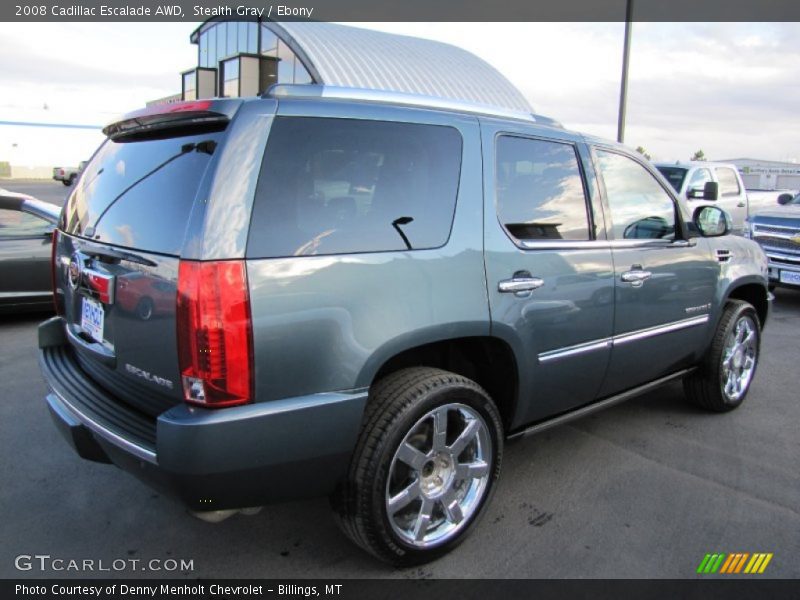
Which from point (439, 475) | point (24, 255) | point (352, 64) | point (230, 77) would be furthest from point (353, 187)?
point (230, 77)

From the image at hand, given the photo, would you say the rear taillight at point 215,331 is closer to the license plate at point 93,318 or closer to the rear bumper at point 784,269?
the license plate at point 93,318

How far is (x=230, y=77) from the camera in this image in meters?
30.5

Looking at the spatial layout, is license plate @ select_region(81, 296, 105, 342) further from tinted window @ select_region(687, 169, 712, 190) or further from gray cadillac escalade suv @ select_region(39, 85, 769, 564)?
tinted window @ select_region(687, 169, 712, 190)

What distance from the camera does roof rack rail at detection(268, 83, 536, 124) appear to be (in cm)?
238

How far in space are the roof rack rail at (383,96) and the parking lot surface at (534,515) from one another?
6.40 feet

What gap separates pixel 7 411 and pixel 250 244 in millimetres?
3249

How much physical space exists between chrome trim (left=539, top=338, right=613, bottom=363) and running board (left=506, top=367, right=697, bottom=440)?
37cm

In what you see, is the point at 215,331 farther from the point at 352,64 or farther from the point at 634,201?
the point at 352,64

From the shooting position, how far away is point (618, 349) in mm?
3449

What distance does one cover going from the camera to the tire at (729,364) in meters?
4.30

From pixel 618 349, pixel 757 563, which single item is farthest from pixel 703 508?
pixel 618 349

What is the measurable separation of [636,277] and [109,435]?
2743 mm
